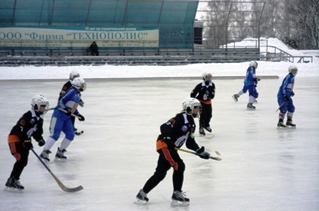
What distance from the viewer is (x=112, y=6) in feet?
140

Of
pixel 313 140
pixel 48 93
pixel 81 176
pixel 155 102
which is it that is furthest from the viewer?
pixel 48 93

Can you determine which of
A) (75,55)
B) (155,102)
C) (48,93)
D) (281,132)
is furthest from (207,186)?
(75,55)

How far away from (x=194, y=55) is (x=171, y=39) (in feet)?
6.53

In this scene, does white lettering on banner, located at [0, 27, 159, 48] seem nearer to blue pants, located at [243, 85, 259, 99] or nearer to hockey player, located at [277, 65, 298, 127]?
blue pants, located at [243, 85, 259, 99]

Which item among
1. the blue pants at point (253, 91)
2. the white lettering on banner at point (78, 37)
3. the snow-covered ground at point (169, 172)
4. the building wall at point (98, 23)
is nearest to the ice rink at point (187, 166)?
the snow-covered ground at point (169, 172)

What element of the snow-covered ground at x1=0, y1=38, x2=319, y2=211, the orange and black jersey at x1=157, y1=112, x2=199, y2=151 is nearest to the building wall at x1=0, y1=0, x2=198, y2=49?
the snow-covered ground at x1=0, y1=38, x2=319, y2=211

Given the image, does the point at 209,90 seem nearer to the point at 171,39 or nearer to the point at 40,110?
the point at 40,110

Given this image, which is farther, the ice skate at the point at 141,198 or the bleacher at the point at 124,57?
the bleacher at the point at 124,57

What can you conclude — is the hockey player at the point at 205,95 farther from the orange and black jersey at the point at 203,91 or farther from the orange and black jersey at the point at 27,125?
the orange and black jersey at the point at 27,125

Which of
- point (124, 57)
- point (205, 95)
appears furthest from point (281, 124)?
point (124, 57)

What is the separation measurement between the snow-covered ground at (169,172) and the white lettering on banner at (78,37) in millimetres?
18911

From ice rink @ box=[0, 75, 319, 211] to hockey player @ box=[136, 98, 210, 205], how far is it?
0.18 meters

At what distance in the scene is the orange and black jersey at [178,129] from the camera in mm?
7197

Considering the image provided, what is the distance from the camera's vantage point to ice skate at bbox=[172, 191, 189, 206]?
290 inches
